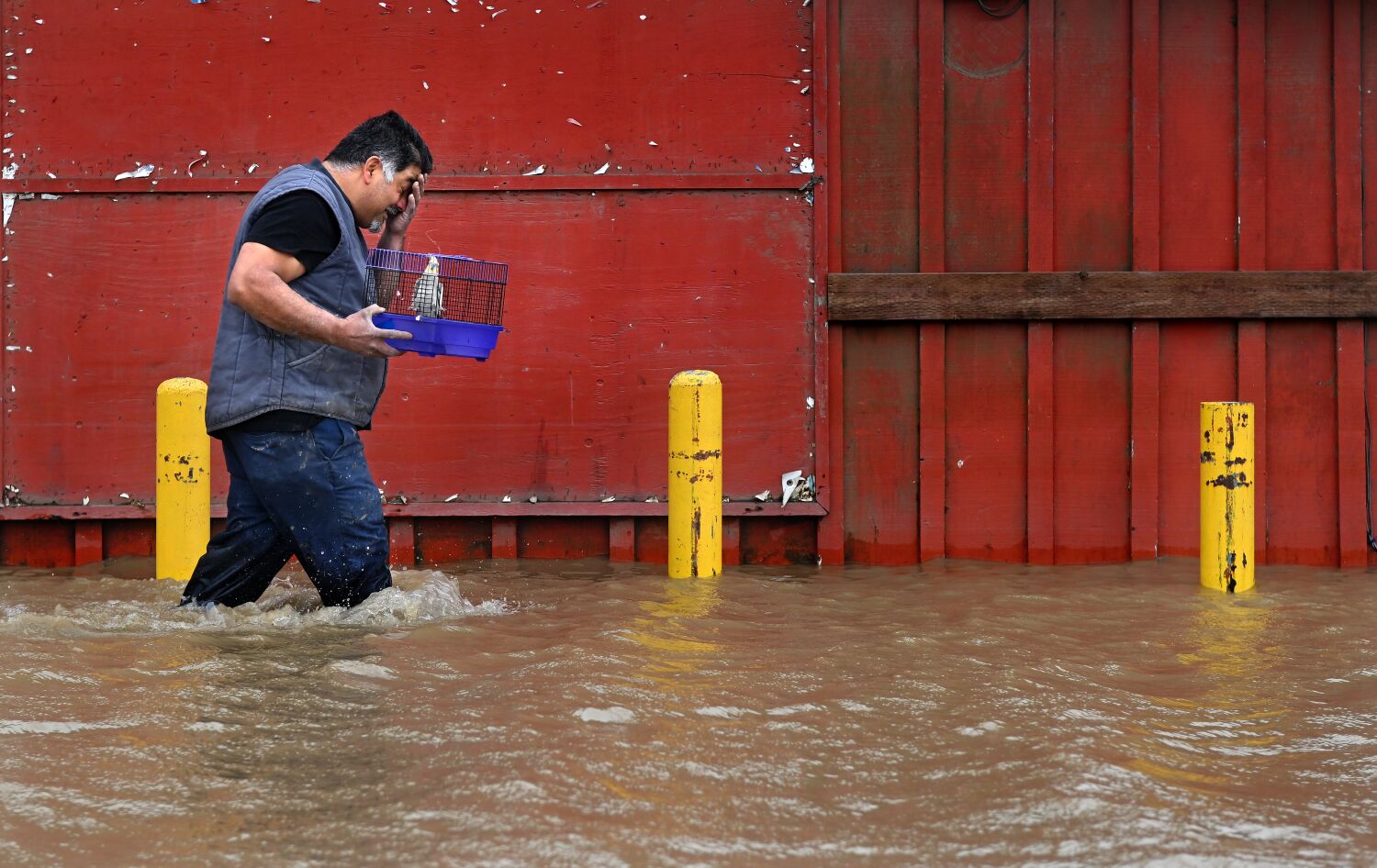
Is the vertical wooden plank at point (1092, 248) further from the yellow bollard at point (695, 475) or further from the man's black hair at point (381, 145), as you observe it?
the man's black hair at point (381, 145)

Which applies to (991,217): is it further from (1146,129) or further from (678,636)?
(678,636)

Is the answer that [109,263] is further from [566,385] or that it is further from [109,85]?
[566,385]

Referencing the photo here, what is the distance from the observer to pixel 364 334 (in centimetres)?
409

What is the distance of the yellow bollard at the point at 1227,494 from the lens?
5.65 m

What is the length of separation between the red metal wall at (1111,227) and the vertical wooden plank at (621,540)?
3.55 feet

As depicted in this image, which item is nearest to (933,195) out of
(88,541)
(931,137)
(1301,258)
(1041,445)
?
(931,137)

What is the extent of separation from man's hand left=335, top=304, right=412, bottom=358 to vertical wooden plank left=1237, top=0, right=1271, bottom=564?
4599 millimetres

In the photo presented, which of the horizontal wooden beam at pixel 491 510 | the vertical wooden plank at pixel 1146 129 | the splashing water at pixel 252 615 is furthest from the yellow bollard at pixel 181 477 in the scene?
the vertical wooden plank at pixel 1146 129

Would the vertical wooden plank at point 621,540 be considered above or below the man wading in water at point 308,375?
below

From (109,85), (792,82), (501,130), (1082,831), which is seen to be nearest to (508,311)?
(501,130)

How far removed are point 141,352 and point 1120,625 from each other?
501 centimetres

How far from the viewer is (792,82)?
668 centimetres

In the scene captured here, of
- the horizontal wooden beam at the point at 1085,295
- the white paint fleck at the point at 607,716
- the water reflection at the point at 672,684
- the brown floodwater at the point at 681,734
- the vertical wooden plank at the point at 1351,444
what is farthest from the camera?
the vertical wooden plank at the point at 1351,444

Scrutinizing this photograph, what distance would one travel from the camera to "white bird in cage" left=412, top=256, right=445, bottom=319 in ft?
15.4
